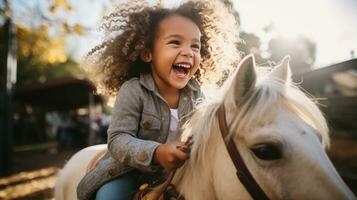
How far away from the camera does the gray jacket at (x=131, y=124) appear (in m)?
1.81

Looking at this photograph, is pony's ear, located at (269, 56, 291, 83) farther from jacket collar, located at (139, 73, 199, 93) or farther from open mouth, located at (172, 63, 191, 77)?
jacket collar, located at (139, 73, 199, 93)

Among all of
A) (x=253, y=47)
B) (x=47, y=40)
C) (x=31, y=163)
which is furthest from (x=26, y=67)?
(x=253, y=47)

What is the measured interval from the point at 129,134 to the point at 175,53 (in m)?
0.54

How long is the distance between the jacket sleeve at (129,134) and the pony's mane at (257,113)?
0.21 m

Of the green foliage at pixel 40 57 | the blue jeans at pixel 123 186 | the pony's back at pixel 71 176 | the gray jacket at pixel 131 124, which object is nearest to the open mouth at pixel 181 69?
the gray jacket at pixel 131 124

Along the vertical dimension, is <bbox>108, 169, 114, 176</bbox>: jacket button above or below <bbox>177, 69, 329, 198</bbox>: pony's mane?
below

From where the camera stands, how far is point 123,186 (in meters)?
1.91

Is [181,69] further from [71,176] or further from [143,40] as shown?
[71,176]

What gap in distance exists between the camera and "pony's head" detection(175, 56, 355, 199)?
4.07 feet

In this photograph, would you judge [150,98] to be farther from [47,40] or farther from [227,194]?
[47,40]

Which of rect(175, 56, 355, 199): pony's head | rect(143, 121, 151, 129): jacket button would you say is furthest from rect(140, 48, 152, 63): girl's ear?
rect(175, 56, 355, 199): pony's head

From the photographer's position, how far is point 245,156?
4.52 ft

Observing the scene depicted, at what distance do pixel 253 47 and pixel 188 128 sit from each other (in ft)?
6.31

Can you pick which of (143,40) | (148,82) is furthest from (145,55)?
(148,82)
